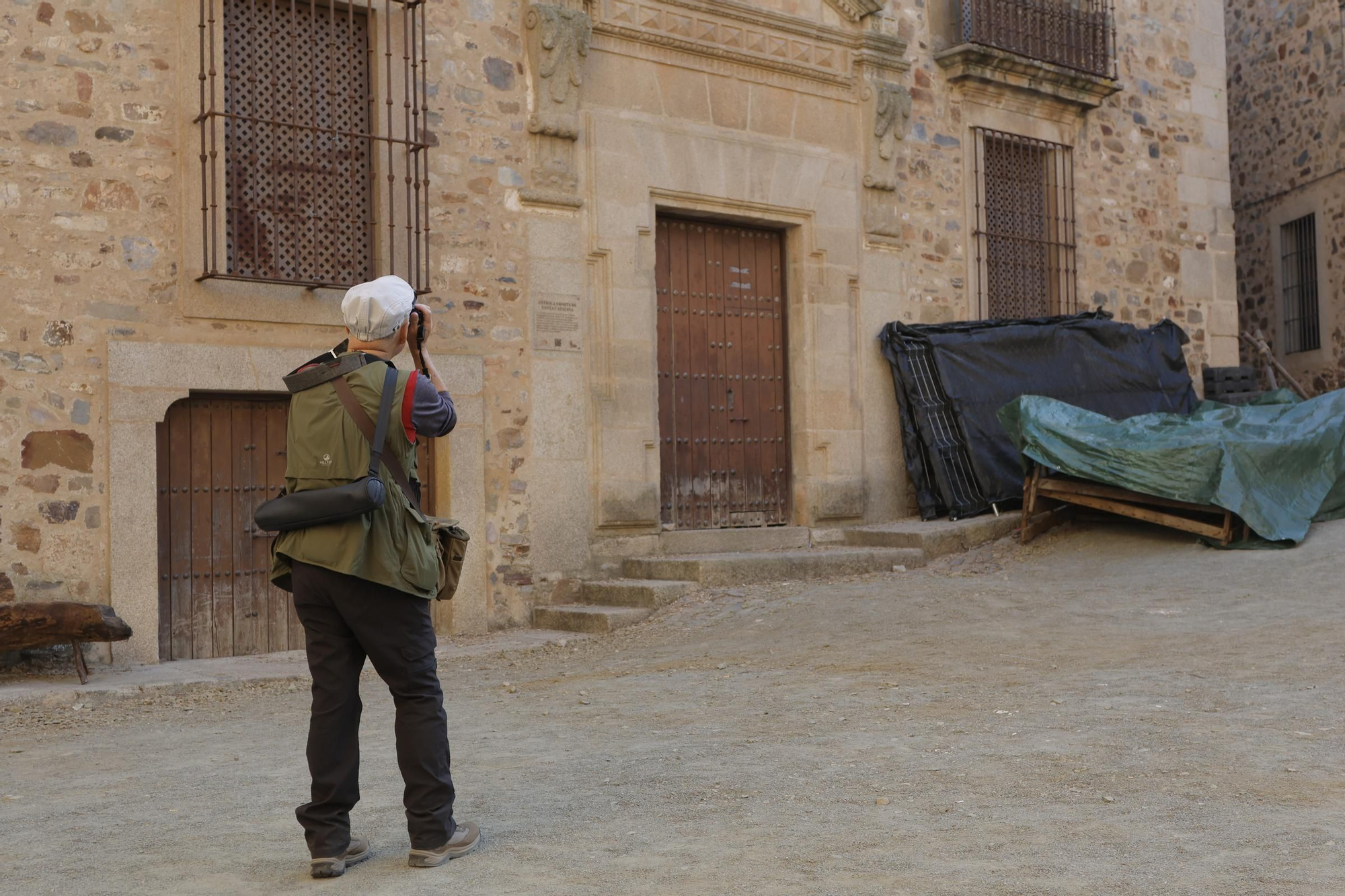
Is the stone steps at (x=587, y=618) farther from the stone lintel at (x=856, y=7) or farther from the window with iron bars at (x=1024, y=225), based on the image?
the stone lintel at (x=856, y=7)

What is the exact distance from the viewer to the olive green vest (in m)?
3.36

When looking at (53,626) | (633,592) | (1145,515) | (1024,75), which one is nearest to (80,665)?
(53,626)

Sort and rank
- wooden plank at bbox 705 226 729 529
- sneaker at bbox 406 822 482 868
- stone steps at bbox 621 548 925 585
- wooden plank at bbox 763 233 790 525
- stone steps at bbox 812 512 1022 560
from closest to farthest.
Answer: sneaker at bbox 406 822 482 868, stone steps at bbox 621 548 925 585, stone steps at bbox 812 512 1022 560, wooden plank at bbox 705 226 729 529, wooden plank at bbox 763 233 790 525

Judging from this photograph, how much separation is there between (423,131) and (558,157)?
3.32 feet

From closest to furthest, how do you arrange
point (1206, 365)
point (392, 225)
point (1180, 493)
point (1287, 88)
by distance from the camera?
1. point (392, 225)
2. point (1180, 493)
3. point (1206, 365)
4. point (1287, 88)

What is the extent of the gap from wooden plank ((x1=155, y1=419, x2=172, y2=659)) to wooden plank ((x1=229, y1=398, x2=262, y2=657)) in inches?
14.1

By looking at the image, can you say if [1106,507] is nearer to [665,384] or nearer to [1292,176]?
[665,384]

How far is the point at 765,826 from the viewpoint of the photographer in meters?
3.55

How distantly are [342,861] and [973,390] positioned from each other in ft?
26.5

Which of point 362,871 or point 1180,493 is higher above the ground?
point 1180,493

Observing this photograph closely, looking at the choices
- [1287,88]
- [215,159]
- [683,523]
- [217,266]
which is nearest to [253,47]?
[215,159]

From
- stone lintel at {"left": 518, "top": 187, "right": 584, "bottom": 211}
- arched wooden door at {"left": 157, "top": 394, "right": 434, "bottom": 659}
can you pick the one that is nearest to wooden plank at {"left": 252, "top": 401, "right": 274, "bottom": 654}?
arched wooden door at {"left": 157, "top": 394, "right": 434, "bottom": 659}

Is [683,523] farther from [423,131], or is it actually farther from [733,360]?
[423,131]

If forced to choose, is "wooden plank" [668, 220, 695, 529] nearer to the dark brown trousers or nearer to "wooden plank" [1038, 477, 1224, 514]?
"wooden plank" [1038, 477, 1224, 514]
